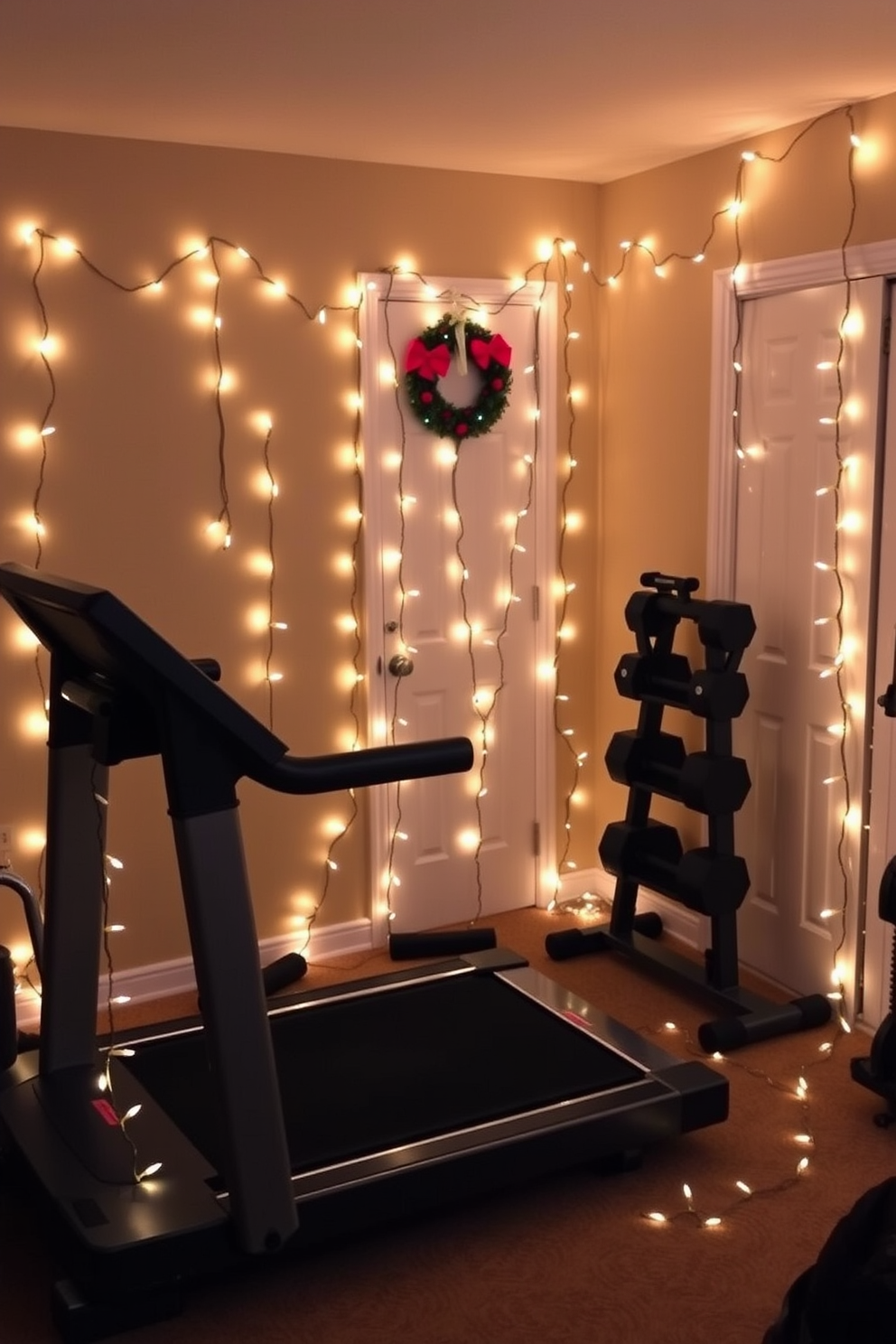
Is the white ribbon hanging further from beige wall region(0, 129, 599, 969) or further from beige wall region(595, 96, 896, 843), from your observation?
beige wall region(595, 96, 896, 843)

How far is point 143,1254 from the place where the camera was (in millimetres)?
2658

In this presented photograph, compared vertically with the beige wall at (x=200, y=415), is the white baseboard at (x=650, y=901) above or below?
below

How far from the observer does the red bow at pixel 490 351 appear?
4543 mm

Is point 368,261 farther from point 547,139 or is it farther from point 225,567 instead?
point 225,567

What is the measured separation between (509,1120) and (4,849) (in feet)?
5.85

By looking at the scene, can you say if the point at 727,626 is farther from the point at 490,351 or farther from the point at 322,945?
the point at 322,945

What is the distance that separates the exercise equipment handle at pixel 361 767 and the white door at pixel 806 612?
5.86ft

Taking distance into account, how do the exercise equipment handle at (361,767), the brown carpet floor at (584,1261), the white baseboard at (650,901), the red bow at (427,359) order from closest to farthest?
1. the exercise equipment handle at (361,767)
2. the brown carpet floor at (584,1261)
3. the red bow at (427,359)
4. the white baseboard at (650,901)

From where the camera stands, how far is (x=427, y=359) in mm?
4461

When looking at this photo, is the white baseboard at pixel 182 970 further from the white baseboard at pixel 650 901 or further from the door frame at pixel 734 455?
the door frame at pixel 734 455


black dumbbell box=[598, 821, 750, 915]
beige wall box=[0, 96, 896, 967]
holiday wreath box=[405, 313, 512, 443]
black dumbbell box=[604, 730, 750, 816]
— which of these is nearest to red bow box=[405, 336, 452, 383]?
holiday wreath box=[405, 313, 512, 443]

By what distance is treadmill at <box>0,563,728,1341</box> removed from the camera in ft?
8.41

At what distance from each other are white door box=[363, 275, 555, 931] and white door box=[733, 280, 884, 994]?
2.68 feet

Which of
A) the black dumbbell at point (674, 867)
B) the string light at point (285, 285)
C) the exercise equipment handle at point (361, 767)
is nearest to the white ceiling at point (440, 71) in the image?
the string light at point (285, 285)
